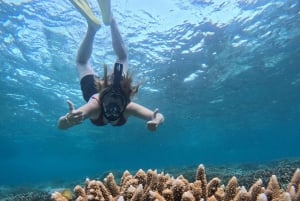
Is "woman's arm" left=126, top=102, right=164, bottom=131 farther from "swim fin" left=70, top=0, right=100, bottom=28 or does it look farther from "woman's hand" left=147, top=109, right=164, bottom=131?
"swim fin" left=70, top=0, right=100, bottom=28

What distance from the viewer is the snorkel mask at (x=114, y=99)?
21.5ft

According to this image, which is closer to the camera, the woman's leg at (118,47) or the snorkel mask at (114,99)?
the snorkel mask at (114,99)

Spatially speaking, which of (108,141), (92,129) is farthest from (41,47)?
(108,141)

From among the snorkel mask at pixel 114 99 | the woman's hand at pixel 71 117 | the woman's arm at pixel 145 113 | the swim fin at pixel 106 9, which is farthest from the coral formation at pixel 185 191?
the swim fin at pixel 106 9

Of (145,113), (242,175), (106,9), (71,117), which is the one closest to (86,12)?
(106,9)

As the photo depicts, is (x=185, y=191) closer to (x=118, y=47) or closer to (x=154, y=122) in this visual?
(x=154, y=122)

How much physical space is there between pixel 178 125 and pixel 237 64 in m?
26.7

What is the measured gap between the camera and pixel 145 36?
63.6ft

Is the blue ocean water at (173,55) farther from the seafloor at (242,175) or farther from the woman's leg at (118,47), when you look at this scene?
the seafloor at (242,175)

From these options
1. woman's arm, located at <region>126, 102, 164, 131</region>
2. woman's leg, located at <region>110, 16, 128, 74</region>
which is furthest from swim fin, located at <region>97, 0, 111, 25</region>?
woman's arm, located at <region>126, 102, 164, 131</region>

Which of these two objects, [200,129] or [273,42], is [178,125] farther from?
[273,42]

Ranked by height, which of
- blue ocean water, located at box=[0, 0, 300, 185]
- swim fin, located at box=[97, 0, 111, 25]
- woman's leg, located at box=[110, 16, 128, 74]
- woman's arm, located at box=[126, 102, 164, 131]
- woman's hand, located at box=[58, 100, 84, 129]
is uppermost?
blue ocean water, located at box=[0, 0, 300, 185]

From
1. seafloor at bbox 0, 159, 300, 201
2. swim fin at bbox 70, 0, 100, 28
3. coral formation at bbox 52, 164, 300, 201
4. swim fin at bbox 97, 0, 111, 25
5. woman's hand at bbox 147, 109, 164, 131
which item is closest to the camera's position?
coral formation at bbox 52, 164, 300, 201

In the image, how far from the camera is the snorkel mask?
6562mm
